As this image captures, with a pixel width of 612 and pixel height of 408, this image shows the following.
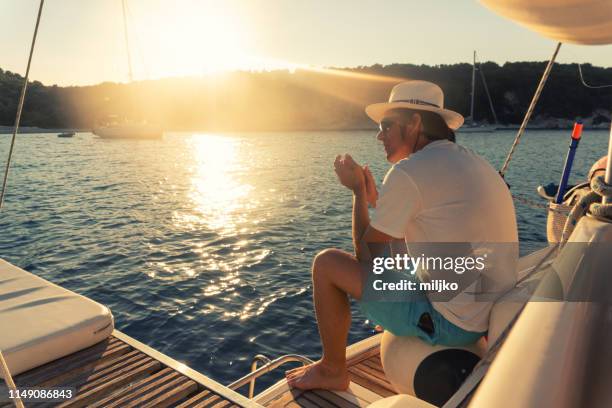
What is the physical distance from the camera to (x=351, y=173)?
2.84m

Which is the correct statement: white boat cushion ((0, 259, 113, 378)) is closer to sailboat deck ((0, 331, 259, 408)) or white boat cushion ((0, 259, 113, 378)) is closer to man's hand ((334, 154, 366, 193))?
sailboat deck ((0, 331, 259, 408))

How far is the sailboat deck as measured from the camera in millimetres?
2902

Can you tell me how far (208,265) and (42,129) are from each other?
11506 centimetres

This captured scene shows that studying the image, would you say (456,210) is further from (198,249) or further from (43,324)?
(198,249)

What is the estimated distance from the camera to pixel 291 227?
14758 mm

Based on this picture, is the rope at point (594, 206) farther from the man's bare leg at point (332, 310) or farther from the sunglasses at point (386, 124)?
the man's bare leg at point (332, 310)

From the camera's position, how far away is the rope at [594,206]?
8.79 feet

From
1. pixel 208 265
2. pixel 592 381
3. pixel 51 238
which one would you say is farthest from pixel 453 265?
pixel 51 238

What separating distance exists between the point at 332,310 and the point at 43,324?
2317mm

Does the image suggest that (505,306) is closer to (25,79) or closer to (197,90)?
(25,79)

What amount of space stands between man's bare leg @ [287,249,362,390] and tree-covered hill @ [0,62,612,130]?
100612mm

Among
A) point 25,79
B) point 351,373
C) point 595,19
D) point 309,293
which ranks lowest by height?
point 309,293

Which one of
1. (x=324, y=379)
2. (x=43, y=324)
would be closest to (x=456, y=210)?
(x=324, y=379)

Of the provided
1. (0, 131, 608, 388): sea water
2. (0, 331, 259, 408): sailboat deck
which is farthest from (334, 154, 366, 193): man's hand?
(0, 331, 259, 408): sailboat deck
